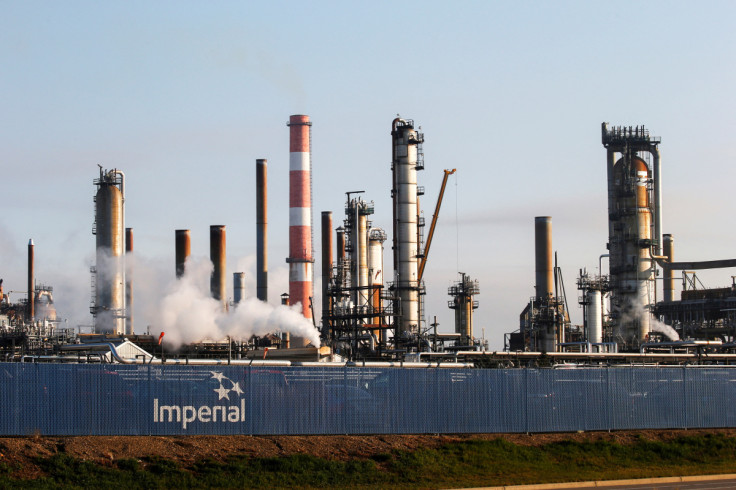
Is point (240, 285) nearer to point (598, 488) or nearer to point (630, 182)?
point (630, 182)

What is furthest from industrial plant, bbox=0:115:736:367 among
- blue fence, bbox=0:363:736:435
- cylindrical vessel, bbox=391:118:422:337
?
blue fence, bbox=0:363:736:435

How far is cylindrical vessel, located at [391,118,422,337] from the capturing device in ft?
219

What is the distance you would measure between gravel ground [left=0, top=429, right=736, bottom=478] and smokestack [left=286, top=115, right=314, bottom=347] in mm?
45065

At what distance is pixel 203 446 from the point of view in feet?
85.4

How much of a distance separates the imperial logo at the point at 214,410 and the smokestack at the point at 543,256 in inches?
Result: 2574

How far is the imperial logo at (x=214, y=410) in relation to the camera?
2691cm

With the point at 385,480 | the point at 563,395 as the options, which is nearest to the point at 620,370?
the point at 563,395

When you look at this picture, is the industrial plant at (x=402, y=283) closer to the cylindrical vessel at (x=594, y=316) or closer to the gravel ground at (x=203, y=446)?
the cylindrical vessel at (x=594, y=316)

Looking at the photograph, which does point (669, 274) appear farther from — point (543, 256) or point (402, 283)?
point (402, 283)

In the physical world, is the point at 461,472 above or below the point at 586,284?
below

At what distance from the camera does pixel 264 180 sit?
88188mm

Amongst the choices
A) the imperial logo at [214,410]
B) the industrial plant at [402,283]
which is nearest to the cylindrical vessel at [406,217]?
the industrial plant at [402,283]

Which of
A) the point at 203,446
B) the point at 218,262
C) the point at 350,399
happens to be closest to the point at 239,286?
the point at 218,262

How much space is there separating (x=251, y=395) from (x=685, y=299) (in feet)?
228
